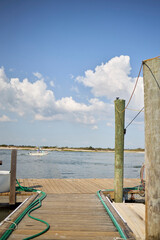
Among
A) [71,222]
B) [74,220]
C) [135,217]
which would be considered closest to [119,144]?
[135,217]

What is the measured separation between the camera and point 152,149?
3.17 meters

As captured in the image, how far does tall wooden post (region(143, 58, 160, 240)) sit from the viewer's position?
313 centimetres

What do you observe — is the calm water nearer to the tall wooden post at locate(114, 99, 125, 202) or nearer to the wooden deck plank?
the tall wooden post at locate(114, 99, 125, 202)

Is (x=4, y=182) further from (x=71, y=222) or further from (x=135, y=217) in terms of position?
(x=135, y=217)

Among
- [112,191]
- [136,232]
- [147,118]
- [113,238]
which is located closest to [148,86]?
[147,118]

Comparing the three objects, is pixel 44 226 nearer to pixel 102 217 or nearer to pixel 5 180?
pixel 102 217

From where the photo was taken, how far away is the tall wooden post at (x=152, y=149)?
313 cm

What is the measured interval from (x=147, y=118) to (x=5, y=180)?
5471mm

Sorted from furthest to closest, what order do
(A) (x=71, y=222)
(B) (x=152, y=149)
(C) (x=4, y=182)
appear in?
(C) (x=4, y=182)
(A) (x=71, y=222)
(B) (x=152, y=149)

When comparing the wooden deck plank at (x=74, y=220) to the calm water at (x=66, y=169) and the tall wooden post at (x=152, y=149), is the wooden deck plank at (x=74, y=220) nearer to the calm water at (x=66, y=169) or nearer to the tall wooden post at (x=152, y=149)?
the tall wooden post at (x=152, y=149)

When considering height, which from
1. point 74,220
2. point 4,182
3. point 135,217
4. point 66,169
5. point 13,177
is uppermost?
point 13,177

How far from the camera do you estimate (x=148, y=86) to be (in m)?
3.34

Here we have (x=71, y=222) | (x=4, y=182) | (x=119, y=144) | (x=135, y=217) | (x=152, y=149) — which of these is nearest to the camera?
(x=152, y=149)

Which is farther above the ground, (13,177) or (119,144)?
(119,144)
